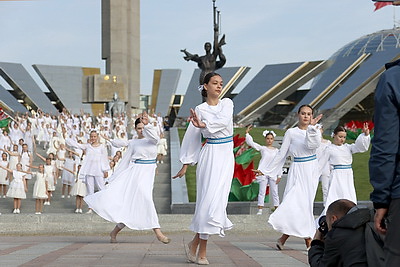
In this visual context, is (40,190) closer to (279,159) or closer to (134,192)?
(134,192)

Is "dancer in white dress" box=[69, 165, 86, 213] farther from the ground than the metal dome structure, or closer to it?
closer to it

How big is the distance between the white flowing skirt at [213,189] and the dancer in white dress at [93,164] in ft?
27.2

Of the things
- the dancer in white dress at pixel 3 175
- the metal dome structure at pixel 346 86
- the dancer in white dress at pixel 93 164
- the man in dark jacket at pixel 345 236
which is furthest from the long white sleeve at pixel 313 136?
the metal dome structure at pixel 346 86

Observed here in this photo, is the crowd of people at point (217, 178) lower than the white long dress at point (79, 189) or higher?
higher

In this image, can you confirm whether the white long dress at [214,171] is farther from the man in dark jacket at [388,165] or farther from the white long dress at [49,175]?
the white long dress at [49,175]

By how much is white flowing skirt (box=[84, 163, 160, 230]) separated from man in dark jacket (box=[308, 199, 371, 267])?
613 cm

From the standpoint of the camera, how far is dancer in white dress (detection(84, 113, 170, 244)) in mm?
10000

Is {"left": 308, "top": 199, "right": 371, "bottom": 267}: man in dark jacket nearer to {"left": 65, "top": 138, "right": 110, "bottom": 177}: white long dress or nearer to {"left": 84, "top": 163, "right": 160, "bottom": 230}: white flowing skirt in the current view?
{"left": 84, "top": 163, "right": 160, "bottom": 230}: white flowing skirt

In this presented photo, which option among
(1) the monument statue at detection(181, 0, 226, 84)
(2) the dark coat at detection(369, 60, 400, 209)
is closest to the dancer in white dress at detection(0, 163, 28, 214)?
(2) the dark coat at detection(369, 60, 400, 209)

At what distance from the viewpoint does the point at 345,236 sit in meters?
3.74

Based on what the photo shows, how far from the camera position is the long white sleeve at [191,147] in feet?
25.8

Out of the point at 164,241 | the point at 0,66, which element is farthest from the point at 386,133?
the point at 0,66

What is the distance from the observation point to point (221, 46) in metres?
35.4

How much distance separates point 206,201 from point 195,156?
575mm
